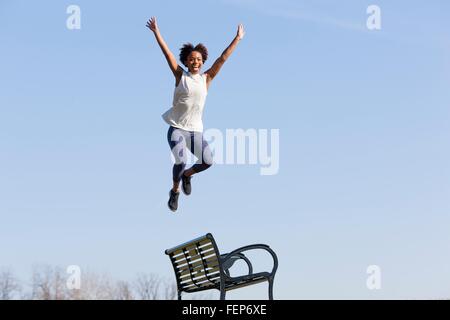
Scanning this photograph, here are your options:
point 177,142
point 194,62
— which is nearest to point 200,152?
Result: point 177,142

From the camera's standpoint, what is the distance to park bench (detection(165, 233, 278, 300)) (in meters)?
8.84

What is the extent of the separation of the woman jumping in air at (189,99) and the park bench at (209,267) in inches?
68.3

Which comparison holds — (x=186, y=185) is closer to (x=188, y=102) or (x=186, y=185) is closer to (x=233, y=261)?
(x=188, y=102)

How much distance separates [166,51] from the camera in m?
10.7

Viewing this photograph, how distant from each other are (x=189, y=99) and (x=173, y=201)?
1.60 metres

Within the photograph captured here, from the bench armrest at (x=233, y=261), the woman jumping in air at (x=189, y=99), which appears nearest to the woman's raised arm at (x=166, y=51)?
the woman jumping in air at (x=189, y=99)

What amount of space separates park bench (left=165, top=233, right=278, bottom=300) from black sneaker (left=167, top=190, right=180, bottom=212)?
71.7 inches
